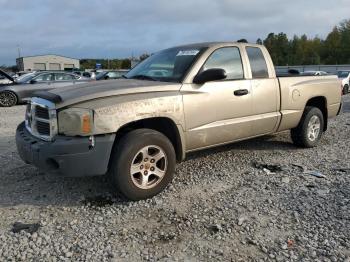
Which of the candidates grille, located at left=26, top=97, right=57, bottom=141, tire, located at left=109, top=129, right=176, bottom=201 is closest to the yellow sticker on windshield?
tire, located at left=109, top=129, right=176, bottom=201

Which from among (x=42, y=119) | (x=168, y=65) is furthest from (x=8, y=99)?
(x=42, y=119)

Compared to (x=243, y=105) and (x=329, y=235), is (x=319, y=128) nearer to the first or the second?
(x=243, y=105)

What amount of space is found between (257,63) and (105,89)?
2598mm

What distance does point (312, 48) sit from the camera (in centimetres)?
9681

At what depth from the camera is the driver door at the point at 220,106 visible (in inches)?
195

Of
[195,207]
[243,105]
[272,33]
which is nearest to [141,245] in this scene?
[195,207]

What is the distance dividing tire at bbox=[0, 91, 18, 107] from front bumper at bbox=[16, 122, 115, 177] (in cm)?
1241

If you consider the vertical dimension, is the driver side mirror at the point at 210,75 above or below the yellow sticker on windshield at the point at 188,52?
below

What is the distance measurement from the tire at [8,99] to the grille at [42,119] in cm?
1176

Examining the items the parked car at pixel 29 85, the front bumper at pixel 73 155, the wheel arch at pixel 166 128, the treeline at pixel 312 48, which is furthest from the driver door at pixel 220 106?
the treeline at pixel 312 48

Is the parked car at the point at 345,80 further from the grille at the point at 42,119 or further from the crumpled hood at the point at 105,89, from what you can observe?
the grille at the point at 42,119

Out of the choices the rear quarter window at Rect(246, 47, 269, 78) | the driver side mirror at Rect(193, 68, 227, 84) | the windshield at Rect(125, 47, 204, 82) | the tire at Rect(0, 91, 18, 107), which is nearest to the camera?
the driver side mirror at Rect(193, 68, 227, 84)

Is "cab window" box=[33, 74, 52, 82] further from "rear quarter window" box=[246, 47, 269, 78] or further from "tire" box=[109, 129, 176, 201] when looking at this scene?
"tire" box=[109, 129, 176, 201]

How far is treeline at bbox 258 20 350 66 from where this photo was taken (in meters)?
90.3
